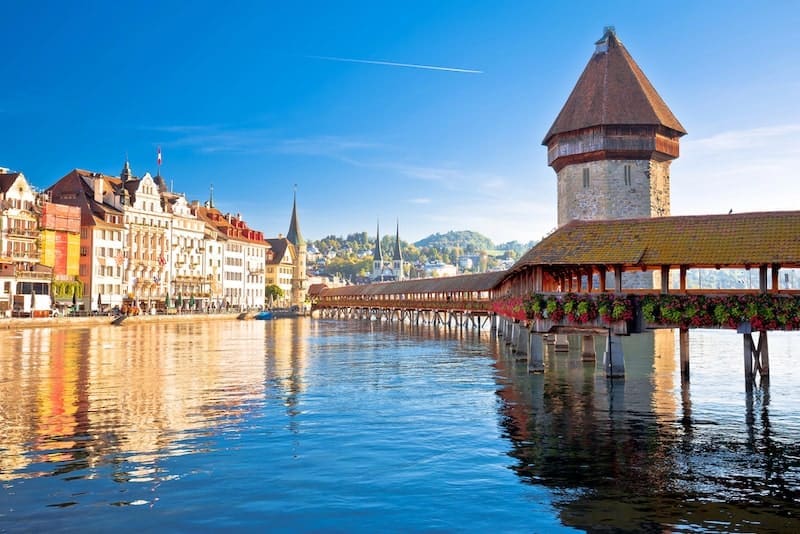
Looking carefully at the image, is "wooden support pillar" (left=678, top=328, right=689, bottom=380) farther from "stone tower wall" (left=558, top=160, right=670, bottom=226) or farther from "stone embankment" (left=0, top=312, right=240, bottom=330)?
"stone embankment" (left=0, top=312, right=240, bottom=330)

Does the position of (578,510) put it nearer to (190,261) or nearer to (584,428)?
(584,428)

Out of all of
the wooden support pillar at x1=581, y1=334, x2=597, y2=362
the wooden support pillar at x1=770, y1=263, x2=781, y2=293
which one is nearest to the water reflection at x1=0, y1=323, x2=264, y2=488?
the wooden support pillar at x1=581, y1=334, x2=597, y2=362

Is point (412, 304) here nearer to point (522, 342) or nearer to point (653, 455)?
point (522, 342)

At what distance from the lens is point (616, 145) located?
197ft

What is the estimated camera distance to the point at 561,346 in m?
41.2

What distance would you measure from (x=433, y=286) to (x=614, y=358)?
178 feet

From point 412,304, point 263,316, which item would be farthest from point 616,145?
point 263,316

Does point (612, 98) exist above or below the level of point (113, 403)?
above

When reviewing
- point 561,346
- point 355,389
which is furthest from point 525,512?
point 561,346

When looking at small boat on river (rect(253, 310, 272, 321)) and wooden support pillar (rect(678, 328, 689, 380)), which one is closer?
wooden support pillar (rect(678, 328, 689, 380))

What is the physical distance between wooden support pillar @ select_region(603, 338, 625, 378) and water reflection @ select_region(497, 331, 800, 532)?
1.56 ft

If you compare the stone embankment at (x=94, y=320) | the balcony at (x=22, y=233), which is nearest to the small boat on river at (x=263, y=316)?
the stone embankment at (x=94, y=320)

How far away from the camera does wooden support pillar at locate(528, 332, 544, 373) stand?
96.6ft

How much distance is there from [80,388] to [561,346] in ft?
81.7
